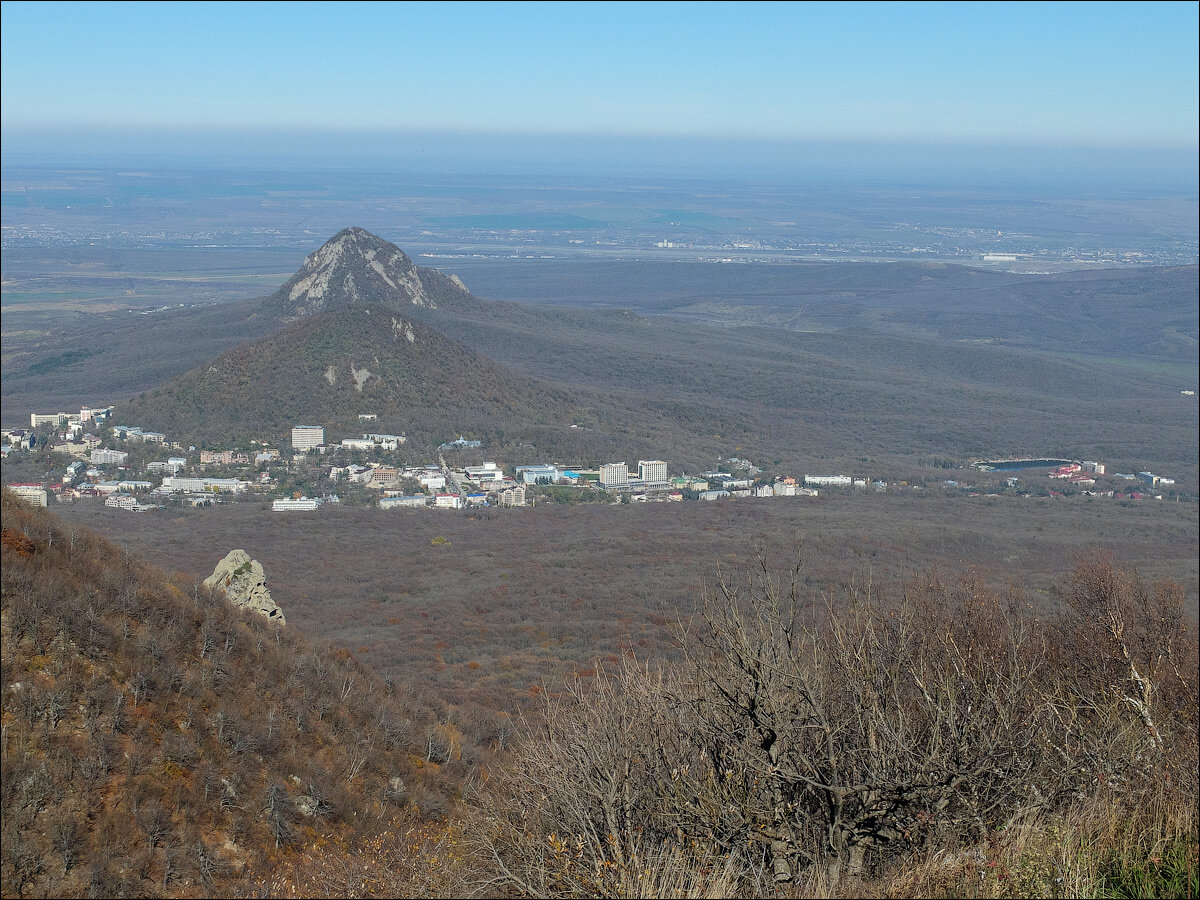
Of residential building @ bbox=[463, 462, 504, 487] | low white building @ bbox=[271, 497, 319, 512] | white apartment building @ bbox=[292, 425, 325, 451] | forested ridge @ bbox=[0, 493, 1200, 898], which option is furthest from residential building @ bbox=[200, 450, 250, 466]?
forested ridge @ bbox=[0, 493, 1200, 898]

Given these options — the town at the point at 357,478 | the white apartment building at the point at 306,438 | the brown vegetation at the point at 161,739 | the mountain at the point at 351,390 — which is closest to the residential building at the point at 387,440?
the town at the point at 357,478

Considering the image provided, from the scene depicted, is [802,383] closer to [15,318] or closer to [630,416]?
[630,416]

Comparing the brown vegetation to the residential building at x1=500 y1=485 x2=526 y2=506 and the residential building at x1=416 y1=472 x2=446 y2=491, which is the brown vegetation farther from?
the residential building at x1=416 y1=472 x2=446 y2=491

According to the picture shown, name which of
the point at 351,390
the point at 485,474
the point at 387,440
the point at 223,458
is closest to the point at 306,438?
the point at 387,440

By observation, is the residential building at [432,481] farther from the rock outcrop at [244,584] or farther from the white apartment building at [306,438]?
the rock outcrop at [244,584]

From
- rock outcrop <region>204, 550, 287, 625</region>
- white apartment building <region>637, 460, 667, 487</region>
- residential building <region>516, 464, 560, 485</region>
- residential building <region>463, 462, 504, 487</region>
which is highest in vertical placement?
rock outcrop <region>204, 550, 287, 625</region>

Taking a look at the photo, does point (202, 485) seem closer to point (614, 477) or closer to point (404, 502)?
point (404, 502)
